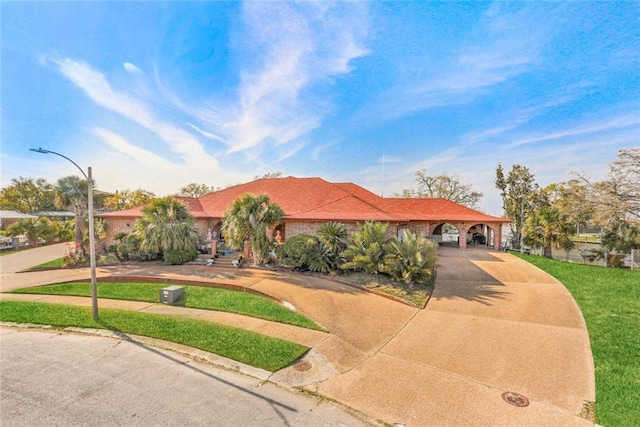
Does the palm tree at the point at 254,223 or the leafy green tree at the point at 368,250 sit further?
the palm tree at the point at 254,223

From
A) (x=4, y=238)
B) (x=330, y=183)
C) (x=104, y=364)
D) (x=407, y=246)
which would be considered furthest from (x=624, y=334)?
(x=4, y=238)

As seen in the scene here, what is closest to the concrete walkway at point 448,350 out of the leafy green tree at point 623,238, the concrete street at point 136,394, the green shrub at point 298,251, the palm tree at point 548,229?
the concrete street at point 136,394

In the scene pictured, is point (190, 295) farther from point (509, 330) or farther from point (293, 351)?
point (509, 330)

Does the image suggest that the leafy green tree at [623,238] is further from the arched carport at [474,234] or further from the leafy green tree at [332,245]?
the leafy green tree at [332,245]

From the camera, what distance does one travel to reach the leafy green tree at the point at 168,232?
18.1 meters

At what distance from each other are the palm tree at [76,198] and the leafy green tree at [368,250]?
18.1m

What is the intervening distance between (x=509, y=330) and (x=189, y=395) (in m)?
9.32

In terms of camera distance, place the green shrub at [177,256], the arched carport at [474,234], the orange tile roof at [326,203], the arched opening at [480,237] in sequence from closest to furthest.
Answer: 1. the green shrub at [177,256]
2. the orange tile roof at [326,203]
3. the arched carport at [474,234]
4. the arched opening at [480,237]

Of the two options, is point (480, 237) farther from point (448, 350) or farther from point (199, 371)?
point (199, 371)

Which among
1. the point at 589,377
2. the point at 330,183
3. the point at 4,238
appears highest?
the point at 330,183

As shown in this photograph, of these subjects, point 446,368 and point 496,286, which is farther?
point 496,286

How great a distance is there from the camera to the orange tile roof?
2098 centimetres

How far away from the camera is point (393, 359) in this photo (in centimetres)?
733

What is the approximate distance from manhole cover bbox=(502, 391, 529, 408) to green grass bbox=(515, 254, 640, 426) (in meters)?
1.12
